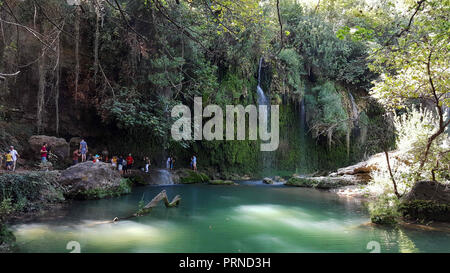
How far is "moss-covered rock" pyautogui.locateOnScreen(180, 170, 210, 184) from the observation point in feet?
56.4

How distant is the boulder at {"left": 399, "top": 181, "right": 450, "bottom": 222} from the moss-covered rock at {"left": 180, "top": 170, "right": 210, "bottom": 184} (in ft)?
38.2

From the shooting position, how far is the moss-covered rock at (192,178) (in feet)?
56.4

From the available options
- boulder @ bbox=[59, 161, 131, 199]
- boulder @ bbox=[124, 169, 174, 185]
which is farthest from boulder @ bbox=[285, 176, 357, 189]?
boulder @ bbox=[59, 161, 131, 199]

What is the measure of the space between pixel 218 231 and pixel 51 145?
1106 centimetres

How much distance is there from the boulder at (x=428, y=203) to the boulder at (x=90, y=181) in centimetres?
1003

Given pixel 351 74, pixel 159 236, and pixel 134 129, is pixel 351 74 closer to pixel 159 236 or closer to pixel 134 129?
pixel 134 129

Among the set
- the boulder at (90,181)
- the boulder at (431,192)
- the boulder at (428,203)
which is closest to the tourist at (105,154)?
the boulder at (90,181)

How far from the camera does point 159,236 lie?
632 cm

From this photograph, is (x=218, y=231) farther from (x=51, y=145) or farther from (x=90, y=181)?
(x=51, y=145)

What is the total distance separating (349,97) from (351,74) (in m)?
1.89

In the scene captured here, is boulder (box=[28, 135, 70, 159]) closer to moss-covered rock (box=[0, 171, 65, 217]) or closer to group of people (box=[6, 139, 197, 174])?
group of people (box=[6, 139, 197, 174])

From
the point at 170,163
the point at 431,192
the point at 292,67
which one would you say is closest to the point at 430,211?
the point at 431,192

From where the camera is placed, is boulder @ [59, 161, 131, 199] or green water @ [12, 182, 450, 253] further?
boulder @ [59, 161, 131, 199]
